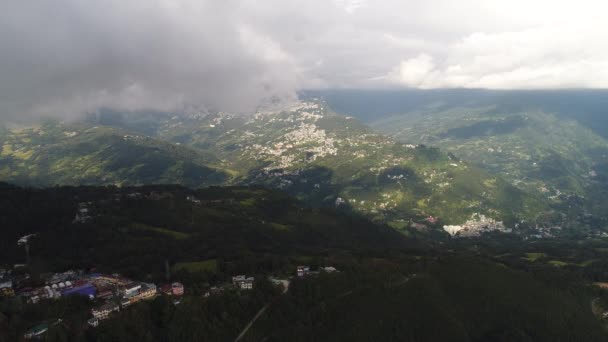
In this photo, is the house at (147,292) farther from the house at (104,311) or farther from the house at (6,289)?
the house at (6,289)

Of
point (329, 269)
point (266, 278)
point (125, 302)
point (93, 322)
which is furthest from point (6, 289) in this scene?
point (329, 269)

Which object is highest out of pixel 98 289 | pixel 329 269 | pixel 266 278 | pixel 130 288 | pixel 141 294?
pixel 130 288

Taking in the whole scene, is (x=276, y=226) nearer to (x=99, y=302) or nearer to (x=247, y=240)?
(x=247, y=240)

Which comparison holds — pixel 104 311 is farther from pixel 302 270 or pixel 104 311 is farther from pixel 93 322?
pixel 302 270

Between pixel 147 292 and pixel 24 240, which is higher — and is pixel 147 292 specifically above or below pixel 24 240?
below

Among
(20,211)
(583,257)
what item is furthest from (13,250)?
(583,257)
